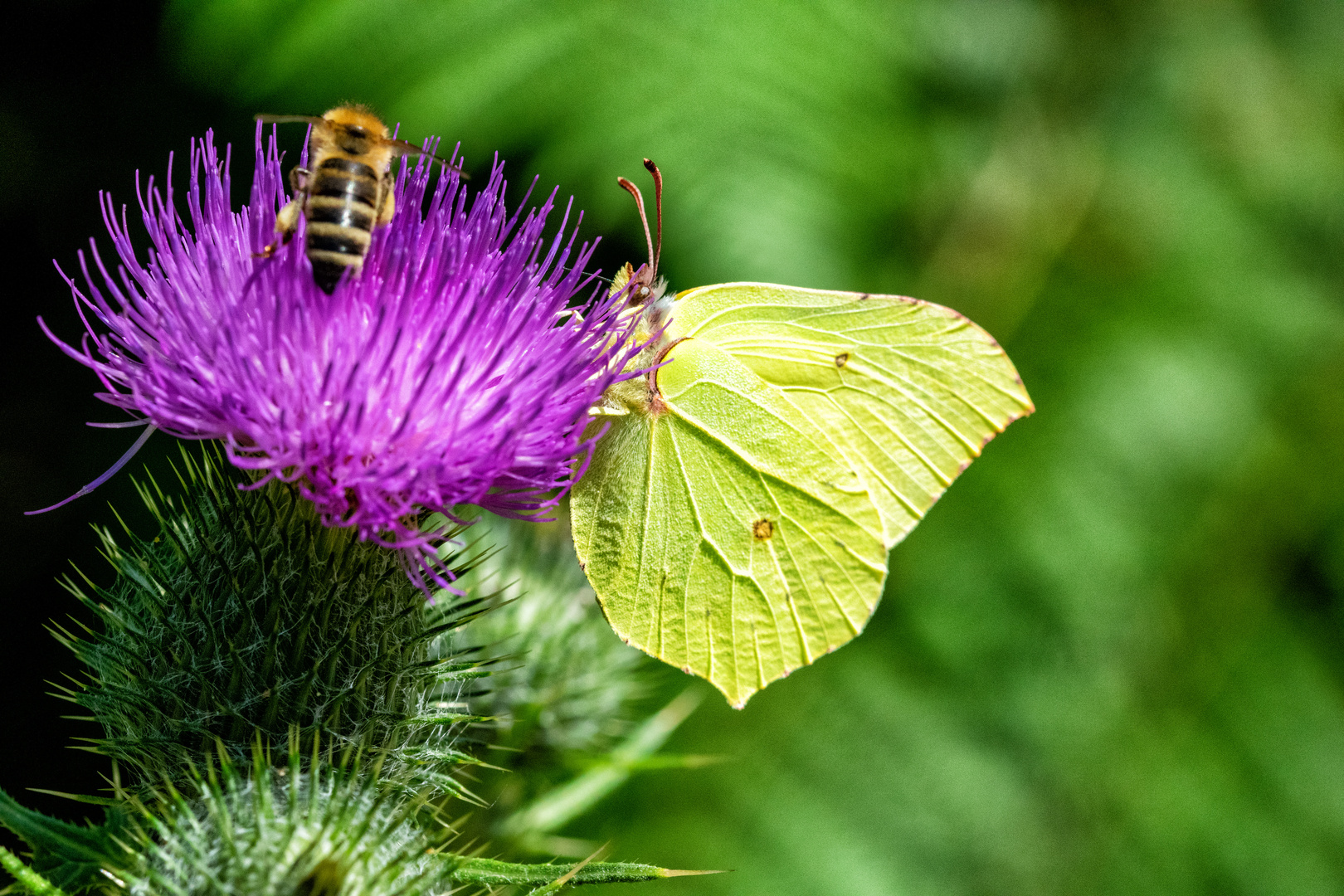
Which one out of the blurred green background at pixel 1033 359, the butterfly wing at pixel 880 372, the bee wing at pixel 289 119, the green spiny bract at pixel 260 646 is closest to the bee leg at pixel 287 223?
the bee wing at pixel 289 119

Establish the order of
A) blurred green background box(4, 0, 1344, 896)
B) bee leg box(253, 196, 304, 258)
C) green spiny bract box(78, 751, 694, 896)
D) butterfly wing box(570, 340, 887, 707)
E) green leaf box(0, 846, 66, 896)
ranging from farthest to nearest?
blurred green background box(4, 0, 1344, 896) → butterfly wing box(570, 340, 887, 707) → bee leg box(253, 196, 304, 258) → green spiny bract box(78, 751, 694, 896) → green leaf box(0, 846, 66, 896)

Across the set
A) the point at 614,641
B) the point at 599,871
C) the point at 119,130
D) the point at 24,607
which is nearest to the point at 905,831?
the point at 614,641

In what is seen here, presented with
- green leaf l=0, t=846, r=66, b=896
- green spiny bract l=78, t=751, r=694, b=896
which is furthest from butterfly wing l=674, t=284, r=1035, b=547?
green leaf l=0, t=846, r=66, b=896

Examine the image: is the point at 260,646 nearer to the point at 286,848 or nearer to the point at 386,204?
the point at 286,848

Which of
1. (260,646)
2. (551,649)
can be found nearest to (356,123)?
(260,646)

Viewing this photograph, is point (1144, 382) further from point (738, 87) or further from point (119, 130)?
point (119, 130)

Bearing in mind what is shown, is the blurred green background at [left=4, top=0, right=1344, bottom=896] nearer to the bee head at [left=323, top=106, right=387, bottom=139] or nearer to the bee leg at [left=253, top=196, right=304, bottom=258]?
the bee head at [left=323, top=106, right=387, bottom=139]
